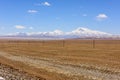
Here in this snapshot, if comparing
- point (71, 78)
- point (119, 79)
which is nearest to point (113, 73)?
point (119, 79)

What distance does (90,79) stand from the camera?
23.9 meters

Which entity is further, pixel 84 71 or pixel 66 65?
pixel 66 65

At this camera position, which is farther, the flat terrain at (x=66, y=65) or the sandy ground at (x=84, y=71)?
the flat terrain at (x=66, y=65)

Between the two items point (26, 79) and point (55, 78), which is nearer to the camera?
point (26, 79)

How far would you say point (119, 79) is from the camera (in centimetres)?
2420

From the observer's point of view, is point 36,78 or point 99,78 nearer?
point 36,78

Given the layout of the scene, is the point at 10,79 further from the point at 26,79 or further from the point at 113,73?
the point at 113,73

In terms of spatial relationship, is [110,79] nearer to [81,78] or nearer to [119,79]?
[119,79]

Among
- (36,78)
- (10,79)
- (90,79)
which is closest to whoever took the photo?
(10,79)

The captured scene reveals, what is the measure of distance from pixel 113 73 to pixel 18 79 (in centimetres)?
1097

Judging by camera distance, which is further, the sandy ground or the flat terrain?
the flat terrain

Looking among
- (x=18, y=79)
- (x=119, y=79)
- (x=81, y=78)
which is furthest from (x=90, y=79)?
(x=18, y=79)

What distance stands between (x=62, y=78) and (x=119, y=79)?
4.78m

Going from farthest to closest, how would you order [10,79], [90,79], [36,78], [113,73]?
[113,73], [90,79], [36,78], [10,79]
